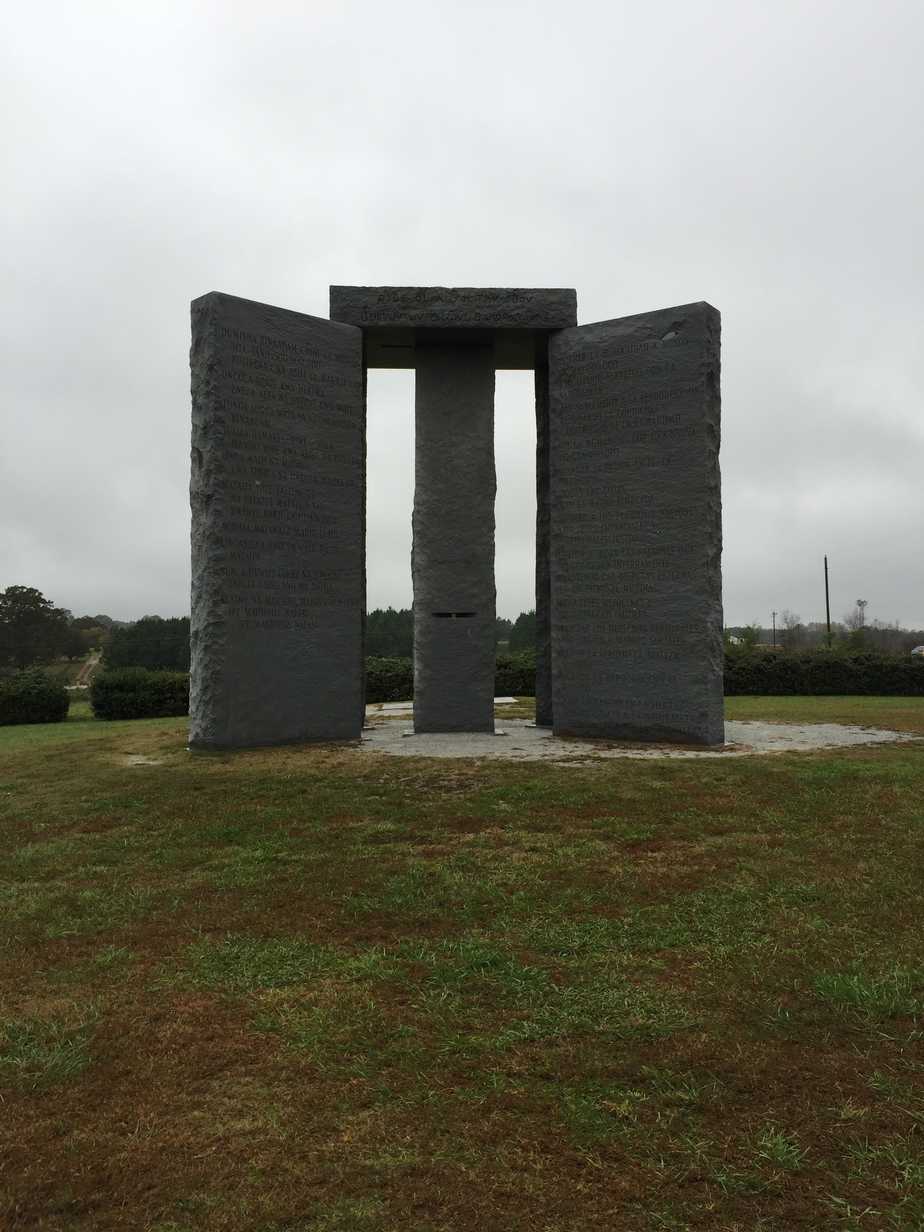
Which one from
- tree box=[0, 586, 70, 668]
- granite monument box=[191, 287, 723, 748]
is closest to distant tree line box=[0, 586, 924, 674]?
tree box=[0, 586, 70, 668]

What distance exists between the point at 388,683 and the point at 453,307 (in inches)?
325

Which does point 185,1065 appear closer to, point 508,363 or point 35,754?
point 35,754

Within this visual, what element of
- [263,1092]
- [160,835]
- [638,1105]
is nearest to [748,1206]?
[638,1105]

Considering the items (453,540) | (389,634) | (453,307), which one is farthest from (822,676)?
(389,634)

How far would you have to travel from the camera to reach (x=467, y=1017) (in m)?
2.76

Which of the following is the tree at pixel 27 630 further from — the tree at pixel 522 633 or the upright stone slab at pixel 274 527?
the upright stone slab at pixel 274 527

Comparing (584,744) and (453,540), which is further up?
(453,540)

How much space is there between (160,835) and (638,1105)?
3.62 meters

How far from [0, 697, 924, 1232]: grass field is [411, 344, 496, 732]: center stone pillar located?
4.12m

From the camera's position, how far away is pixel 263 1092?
2.35 meters

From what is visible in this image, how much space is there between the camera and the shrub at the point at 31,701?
15.2m

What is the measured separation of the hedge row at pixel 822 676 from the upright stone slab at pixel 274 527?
1162 centimetres

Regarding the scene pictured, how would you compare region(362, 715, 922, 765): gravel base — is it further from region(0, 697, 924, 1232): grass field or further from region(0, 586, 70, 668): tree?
region(0, 586, 70, 668): tree

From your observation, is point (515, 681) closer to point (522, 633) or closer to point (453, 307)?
point (453, 307)
